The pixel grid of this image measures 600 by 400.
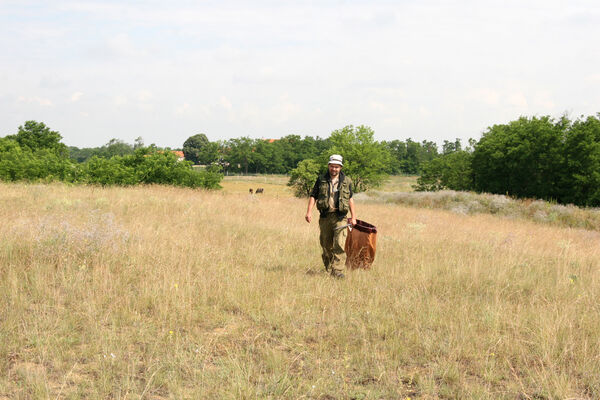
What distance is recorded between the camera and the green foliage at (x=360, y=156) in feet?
176

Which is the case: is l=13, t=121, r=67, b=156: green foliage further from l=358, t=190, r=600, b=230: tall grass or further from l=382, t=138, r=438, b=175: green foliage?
l=382, t=138, r=438, b=175: green foliage

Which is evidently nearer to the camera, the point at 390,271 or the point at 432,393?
the point at 432,393

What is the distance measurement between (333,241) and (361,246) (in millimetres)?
467

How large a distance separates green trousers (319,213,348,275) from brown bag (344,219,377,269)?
0.17 meters

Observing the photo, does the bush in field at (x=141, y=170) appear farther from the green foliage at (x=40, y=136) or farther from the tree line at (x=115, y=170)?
the green foliage at (x=40, y=136)

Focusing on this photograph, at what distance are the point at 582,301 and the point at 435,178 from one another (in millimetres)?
56613

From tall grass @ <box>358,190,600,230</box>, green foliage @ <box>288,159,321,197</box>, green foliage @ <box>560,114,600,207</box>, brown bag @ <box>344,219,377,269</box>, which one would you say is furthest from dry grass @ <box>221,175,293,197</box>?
brown bag @ <box>344,219,377,269</box>

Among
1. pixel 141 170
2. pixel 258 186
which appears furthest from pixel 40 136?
pixel 141 170

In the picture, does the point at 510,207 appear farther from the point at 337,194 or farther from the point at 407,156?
the point at 407,156

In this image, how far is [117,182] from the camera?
22.8 metres

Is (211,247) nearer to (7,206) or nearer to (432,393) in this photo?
(432,393)

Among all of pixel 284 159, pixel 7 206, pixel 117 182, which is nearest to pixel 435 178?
pixel 117 182

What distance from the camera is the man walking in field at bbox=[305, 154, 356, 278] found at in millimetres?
6723

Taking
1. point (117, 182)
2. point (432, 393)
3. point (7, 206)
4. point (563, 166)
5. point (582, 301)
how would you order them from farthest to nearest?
1. point (563, 166)
2. point (117, 182)
3. point (7, 206)
4. point (582, 301)
5. point (432, 393)
